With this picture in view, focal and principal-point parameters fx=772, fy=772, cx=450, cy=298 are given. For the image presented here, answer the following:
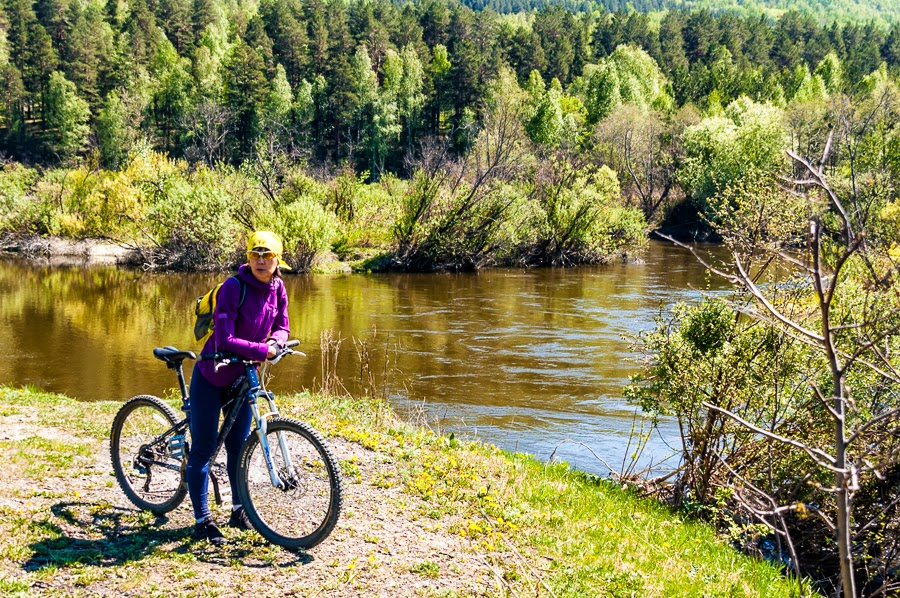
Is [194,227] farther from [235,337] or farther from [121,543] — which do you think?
[235,337]

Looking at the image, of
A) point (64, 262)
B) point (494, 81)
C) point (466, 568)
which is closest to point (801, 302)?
point (466, 568)

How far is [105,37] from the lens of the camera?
100 m

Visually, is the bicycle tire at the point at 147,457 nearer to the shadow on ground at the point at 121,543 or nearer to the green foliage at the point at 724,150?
the shadow on ground at the point at 121,543

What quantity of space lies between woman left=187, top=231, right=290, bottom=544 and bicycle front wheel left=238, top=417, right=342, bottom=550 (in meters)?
0.16

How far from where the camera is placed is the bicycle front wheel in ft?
18.5

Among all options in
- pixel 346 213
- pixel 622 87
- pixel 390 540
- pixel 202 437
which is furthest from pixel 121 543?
pixel 622 87

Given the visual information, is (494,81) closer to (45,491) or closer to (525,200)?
(525,200)

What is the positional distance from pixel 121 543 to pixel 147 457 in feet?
2.93

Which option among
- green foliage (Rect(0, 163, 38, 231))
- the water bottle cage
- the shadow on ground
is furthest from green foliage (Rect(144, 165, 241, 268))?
the shadow on ground

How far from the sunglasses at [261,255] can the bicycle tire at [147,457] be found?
5.80 feet

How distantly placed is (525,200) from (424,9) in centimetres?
9749

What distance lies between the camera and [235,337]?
575 centimetres

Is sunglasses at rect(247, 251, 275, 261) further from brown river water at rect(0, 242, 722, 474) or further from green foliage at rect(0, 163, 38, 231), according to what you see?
green foliage at rect(0, 163, 38, 231)

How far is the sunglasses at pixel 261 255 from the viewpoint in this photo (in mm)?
5766
